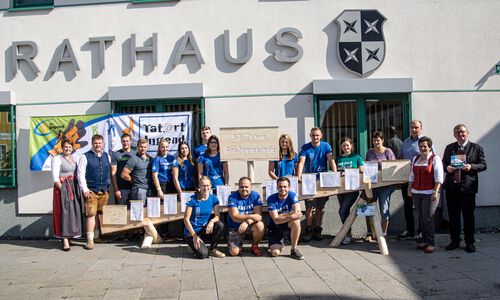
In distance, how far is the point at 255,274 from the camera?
221 inches

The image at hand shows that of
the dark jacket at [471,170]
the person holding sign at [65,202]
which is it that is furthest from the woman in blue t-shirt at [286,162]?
the person holding sign at [65,202]

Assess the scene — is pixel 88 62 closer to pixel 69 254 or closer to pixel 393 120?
pixel 69 254

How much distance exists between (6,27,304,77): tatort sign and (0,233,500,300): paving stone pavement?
11.4ft

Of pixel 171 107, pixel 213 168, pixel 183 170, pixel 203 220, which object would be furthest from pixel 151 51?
pixel 203 220

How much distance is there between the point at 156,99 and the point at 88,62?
5.00 ft

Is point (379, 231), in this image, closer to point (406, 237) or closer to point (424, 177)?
point (424, 177)

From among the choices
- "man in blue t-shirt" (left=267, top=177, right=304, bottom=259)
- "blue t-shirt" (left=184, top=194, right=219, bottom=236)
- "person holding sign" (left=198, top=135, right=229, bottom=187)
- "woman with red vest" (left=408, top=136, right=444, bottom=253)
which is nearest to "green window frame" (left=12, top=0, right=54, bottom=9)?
"person holding sign" (left=198, top=135, right=229, bottom=187)

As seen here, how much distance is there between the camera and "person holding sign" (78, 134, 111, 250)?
23.8ft

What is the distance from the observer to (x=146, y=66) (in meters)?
8.41

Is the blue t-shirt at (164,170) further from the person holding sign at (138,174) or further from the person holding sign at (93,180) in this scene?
the person holding sign at (93,180)

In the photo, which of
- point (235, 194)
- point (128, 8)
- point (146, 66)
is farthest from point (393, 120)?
point (128, 8)

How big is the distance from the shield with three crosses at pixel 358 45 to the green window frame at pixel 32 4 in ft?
18.4

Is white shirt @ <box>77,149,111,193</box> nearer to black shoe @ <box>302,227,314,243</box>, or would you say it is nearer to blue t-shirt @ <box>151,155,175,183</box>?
blue t-shirt @ <box>151,155,175,183</box>

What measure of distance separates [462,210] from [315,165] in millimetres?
2325
